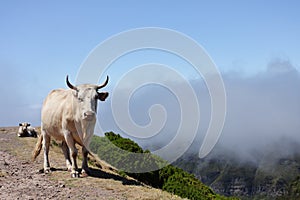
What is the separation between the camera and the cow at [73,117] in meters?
13.9

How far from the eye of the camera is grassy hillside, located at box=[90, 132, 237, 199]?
2769 cm

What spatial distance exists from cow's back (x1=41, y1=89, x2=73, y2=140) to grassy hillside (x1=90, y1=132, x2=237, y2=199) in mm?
11441

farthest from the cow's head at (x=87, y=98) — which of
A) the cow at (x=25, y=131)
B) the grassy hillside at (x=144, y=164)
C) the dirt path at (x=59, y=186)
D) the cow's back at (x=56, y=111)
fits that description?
the cow at (x=25, y=131)

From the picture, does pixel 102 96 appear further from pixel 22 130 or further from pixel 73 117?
pixel 22 130

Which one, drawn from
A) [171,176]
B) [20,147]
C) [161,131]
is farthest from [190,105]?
[171,176]

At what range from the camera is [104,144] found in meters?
31.8

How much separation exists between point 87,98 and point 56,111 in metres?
2.50

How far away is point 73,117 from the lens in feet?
47.9

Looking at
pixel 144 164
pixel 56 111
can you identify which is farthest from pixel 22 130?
pixel 56 111

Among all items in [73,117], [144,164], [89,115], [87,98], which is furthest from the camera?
[144,164]

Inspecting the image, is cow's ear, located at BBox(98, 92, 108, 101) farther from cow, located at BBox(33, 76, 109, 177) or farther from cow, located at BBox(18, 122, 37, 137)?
cow, located at BBox(18, 122, 37, 137)

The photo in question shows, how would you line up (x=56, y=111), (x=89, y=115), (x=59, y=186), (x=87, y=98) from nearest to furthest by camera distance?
(x=59, y=186) < (x=89, y=115) < (x=87, y=98) < (x=56, y=111)

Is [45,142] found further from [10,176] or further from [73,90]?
[73,90]

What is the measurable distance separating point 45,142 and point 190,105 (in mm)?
6343
